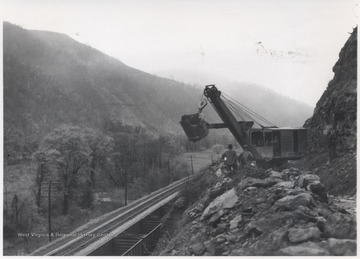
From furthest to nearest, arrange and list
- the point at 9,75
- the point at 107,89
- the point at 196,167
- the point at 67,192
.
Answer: the point at 107,89
the point at 9,75
the point at 196,167
the point at 67,192

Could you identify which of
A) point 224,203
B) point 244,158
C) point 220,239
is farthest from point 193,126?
point 220,239

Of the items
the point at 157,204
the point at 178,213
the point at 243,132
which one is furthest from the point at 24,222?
the point at 243,132

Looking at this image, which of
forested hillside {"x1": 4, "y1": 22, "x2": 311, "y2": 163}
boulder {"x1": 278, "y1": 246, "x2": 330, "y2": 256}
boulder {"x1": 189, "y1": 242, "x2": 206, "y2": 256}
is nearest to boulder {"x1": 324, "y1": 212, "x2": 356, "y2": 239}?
boulder {"x1": 278, "y1": 246, "x2": 330, "y2": 256}

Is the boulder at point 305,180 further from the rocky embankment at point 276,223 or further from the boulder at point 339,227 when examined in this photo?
the boulder at point 339,227

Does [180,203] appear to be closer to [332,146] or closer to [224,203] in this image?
[332,146]

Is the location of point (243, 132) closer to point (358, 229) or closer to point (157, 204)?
point (358, 229)

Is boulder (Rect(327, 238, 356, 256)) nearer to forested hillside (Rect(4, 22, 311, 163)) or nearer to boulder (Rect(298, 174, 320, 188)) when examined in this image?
boulder (Rect(298, 174, 320, 188))
